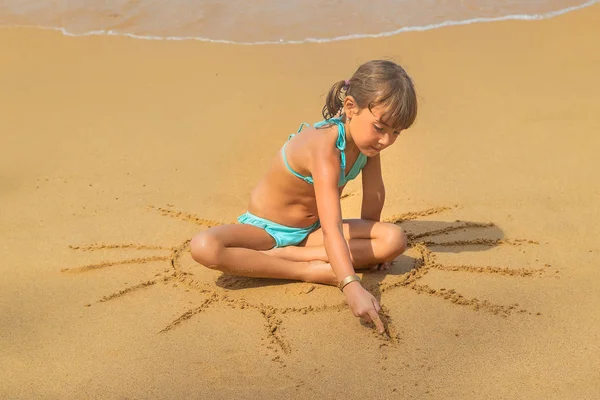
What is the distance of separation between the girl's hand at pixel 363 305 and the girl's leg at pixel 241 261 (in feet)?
1.13

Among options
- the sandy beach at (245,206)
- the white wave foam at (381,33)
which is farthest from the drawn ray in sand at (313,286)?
the white wave foam at (381,33)

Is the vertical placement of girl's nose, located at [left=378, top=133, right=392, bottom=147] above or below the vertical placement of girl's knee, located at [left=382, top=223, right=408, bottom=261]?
above

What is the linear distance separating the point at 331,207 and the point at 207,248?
1.74 feet

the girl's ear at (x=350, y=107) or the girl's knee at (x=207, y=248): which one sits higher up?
the girl's ear at (x=350, y=107)

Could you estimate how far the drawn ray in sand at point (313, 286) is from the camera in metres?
3.01

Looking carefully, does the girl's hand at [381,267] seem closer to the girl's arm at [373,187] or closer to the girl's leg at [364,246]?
the girl's leg at [364,246]

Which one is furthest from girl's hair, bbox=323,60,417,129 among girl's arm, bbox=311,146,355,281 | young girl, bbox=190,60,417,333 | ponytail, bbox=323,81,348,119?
girl's arm, bbox=311,146,355,281

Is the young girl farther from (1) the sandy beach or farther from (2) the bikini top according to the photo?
(1) the sandy beach

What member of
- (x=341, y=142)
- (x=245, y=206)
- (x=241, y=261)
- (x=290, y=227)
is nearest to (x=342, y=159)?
(x=341, y=142)

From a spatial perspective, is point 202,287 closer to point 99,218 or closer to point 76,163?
point 99,218

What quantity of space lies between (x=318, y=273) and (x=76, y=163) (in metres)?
1.85

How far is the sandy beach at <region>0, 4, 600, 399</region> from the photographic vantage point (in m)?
2.72

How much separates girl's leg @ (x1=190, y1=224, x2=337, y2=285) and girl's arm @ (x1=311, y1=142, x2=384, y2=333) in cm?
23

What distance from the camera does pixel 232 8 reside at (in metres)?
6.67
